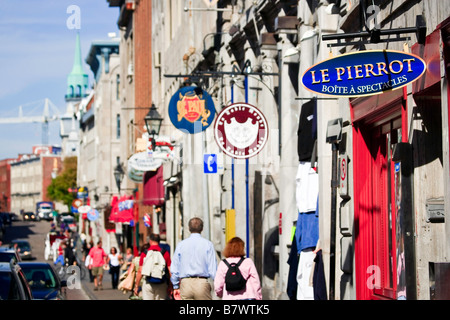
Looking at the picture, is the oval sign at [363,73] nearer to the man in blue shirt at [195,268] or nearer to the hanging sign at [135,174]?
the man in blue shirt at [195,268]

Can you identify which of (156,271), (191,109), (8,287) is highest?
(191,109)

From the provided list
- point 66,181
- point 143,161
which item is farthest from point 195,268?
point 66,181

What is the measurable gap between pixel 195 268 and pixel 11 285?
10.1 ft

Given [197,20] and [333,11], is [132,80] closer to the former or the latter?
[197,20]

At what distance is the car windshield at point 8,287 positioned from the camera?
11.5 metres

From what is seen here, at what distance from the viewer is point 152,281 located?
62.3 ft

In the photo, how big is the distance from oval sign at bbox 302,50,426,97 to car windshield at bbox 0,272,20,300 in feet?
15.1

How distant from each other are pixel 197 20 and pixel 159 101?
39.1 feet

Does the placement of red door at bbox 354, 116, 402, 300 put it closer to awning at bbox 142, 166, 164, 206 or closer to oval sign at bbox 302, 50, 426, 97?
oval sign at bbox 302, 50, 426, 97

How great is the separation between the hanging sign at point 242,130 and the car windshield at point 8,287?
5811 millimetres

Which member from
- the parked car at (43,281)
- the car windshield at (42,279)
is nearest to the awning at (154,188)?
the parked car at (43,281)

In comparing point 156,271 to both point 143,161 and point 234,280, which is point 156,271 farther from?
point 143,161

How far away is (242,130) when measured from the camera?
1677 centimetres
